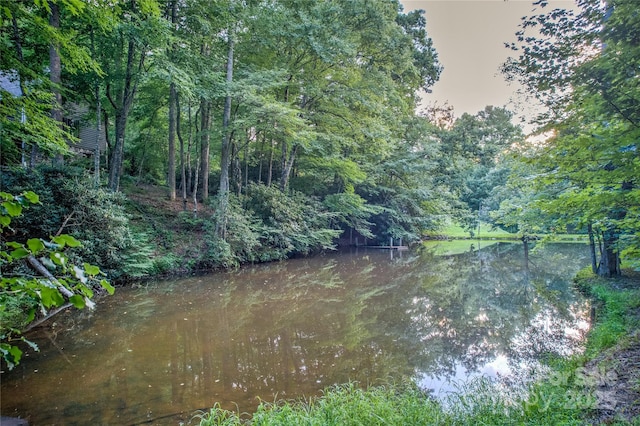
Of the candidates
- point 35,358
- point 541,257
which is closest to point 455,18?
point 35,358

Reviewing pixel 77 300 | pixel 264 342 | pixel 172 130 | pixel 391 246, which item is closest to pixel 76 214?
pixel 264 342

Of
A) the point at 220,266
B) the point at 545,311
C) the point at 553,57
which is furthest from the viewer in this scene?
the point at 220,266

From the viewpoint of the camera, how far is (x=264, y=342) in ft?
18.9

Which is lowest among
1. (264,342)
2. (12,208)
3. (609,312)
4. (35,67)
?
(264,342)

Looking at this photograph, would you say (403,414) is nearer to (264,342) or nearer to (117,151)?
(264,342)

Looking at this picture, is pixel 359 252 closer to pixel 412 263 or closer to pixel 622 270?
pixel 412 263

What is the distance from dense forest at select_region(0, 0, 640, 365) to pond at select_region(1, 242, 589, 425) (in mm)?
893

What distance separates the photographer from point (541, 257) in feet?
56.3

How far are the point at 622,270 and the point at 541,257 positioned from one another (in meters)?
8.09

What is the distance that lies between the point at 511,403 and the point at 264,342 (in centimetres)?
364

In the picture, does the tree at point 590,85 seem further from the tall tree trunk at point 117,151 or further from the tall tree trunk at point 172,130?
the tall tree trunk at point 172,130

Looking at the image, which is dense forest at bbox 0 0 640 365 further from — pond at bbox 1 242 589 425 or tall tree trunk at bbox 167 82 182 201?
pond at bbox 1 242 589 425

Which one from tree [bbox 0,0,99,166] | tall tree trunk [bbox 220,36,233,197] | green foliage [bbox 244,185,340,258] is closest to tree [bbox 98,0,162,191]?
tree [bbox 0,0,99,166]

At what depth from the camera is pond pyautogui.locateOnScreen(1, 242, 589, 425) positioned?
3.94 metres
